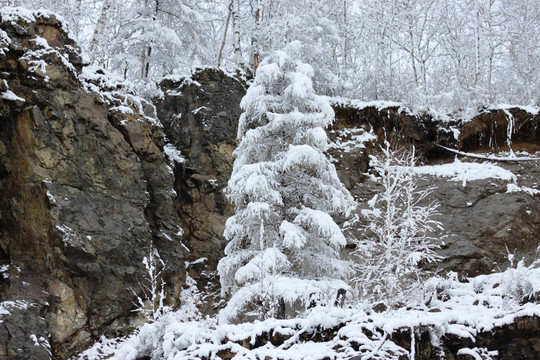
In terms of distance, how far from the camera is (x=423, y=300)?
5.70 m

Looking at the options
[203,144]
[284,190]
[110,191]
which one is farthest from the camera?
[203,144]

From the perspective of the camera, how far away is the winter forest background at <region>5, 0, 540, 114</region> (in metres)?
19.6

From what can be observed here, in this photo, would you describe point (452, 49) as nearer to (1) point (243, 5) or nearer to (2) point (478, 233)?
(1) point (243, 5)

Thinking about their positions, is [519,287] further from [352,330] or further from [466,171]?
[466,171]

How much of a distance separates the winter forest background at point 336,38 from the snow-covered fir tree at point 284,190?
7940mm

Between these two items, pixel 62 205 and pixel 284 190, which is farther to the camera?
pixel 62 205

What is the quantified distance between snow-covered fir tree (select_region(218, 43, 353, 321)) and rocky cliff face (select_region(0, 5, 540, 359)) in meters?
3.05

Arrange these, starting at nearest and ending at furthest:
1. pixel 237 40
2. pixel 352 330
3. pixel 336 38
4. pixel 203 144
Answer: pixel 352 330 → pixel 203 144 → pixel 237 40 → pixel 336 38

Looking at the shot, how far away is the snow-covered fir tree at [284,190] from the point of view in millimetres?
10016

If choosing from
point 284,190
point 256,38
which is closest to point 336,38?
point 256,38

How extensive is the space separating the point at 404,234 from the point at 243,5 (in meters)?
21.1

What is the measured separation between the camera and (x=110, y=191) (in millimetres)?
12859

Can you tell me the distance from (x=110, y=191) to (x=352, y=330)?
986 cm

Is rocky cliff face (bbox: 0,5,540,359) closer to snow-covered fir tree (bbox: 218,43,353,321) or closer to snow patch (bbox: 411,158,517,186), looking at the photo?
snow patch (bbox: 411,158,517,186)
